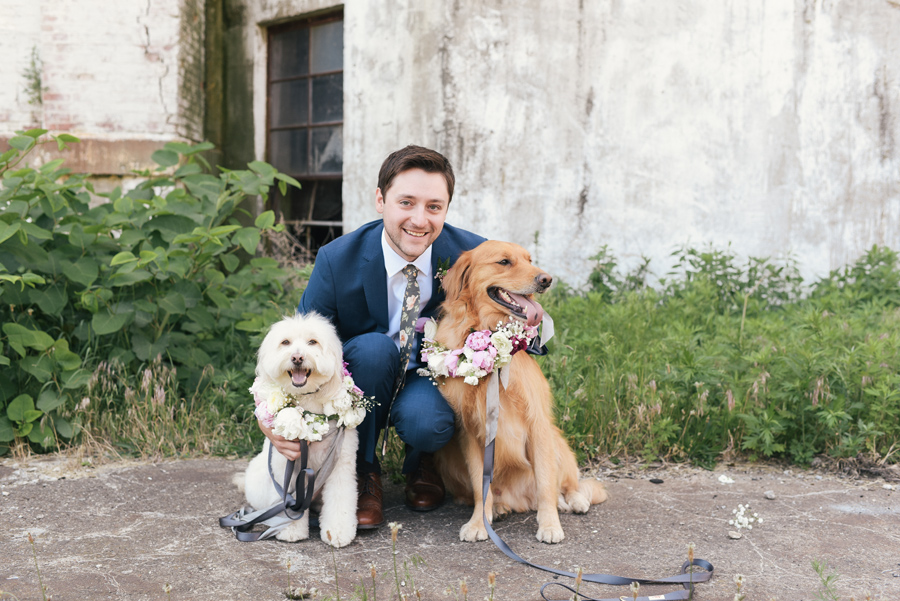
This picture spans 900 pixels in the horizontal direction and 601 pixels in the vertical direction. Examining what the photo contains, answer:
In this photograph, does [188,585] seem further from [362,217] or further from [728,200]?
[728,200]

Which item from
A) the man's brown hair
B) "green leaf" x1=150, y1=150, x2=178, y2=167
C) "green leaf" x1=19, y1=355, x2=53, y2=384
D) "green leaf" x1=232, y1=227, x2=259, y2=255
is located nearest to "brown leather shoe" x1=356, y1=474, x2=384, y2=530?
the man's brown hair

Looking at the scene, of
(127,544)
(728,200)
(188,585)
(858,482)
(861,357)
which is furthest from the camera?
(728,200)

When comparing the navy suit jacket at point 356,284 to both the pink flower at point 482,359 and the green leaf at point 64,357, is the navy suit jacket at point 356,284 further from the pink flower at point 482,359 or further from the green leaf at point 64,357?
the green leaf at point 64,357

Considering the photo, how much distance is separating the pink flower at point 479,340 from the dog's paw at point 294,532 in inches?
39.6

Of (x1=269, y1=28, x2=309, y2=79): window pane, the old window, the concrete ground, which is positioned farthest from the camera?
(x1=269, y1=28, x2=309, y2=79): window pane

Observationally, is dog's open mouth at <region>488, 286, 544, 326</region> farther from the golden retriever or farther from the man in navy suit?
the man in navy suit

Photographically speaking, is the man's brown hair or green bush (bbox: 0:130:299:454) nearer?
the man's brown hair

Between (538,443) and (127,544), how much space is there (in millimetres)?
1738

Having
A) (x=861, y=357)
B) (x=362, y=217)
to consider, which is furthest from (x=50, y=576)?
(x=362, y=217)

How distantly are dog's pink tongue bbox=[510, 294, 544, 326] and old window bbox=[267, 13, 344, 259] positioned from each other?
4.75m

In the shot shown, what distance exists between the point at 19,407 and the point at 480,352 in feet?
9.17

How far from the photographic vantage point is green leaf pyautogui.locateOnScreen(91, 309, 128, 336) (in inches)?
147

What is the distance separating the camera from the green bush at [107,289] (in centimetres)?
366

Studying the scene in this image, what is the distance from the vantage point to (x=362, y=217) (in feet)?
21.9
